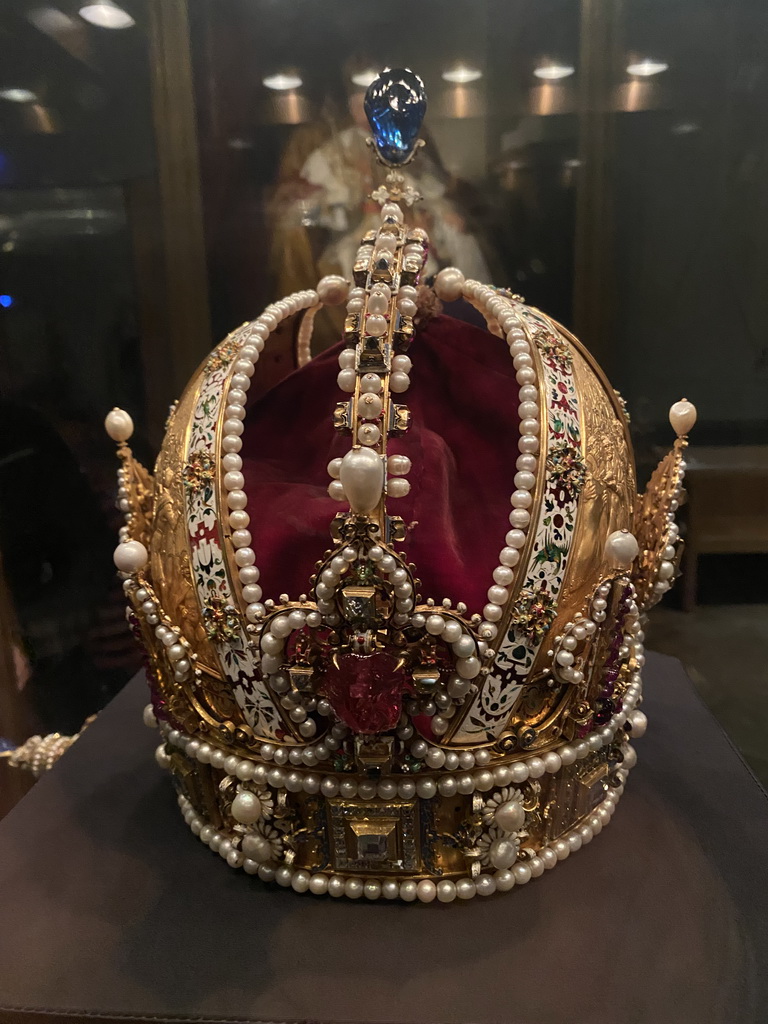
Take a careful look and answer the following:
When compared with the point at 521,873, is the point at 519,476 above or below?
above

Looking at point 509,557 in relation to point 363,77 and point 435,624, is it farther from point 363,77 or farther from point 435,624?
point 363,77

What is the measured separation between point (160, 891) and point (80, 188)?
1030 mm

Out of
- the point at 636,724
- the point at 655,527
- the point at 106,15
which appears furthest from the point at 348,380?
the point at 106,15

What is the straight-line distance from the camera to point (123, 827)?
73 cm

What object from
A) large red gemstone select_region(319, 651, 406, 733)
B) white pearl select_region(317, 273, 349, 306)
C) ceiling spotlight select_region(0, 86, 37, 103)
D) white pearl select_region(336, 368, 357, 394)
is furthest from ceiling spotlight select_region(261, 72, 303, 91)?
large red gemstone select_region(319, 651, 406, 733)

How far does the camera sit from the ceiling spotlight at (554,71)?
104 cm

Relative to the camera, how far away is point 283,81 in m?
1.06

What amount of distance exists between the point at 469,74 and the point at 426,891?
1.12m

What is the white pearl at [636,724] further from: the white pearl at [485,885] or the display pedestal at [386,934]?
the white pearl at [485,885]

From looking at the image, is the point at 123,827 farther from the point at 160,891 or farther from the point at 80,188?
the point at 80,188

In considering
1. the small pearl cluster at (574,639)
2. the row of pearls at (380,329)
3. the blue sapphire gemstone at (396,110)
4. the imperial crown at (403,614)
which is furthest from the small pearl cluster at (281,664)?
the blue sapphire gemstone at (396,110)

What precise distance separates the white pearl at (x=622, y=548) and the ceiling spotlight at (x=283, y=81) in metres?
0.91

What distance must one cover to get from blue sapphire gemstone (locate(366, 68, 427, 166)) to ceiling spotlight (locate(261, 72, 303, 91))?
0.42 meters

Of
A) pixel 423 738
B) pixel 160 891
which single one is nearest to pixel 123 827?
pixel 160 891
